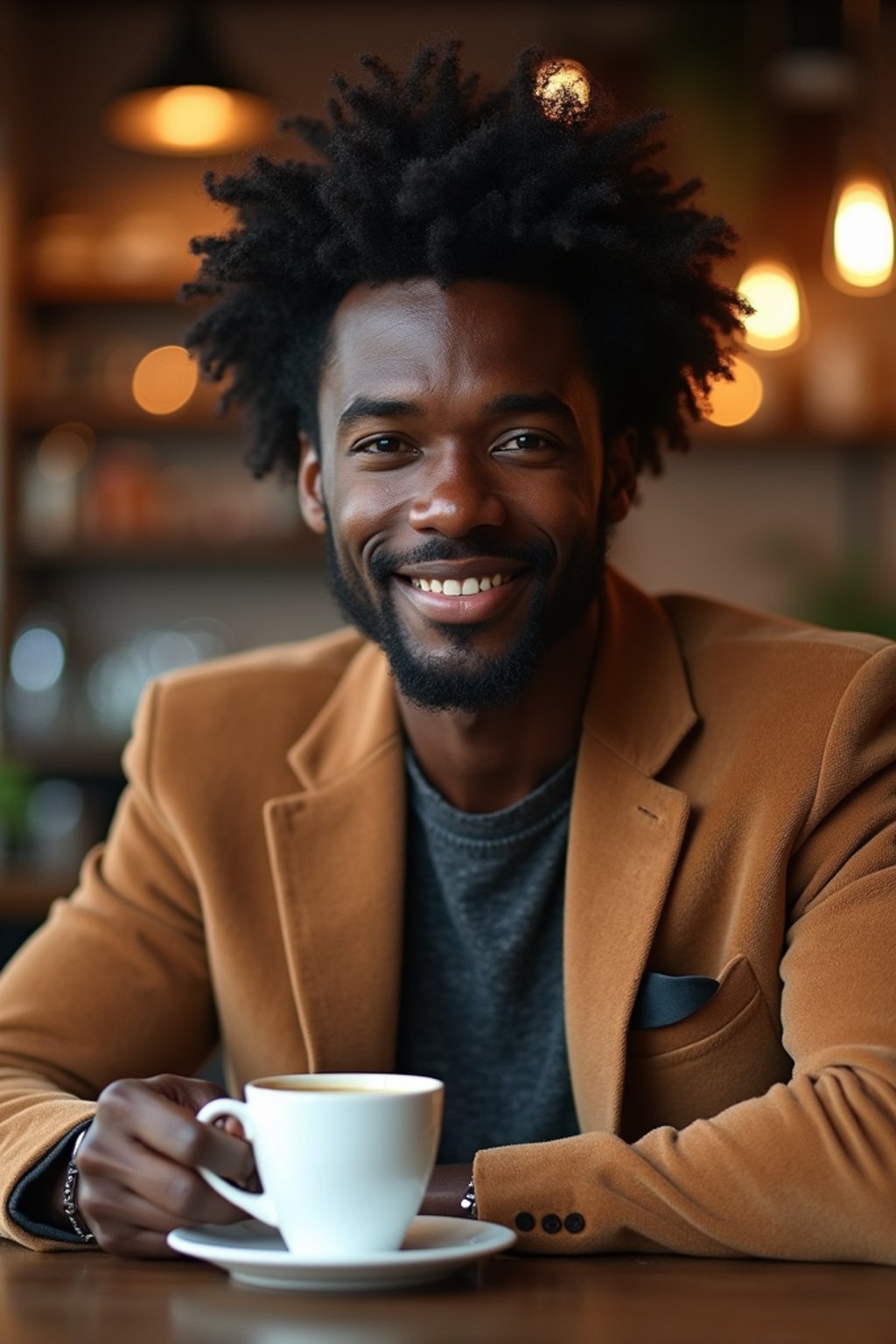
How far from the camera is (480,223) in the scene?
1.75 meters

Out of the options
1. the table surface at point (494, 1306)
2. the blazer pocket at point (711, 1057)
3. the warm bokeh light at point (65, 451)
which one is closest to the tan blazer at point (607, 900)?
the blazer pocket at point (711, 1057)

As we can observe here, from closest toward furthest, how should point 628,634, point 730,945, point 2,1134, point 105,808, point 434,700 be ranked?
point 2,1134 < point 730,945 < point 434,700 < point 628,634 < point 105,808

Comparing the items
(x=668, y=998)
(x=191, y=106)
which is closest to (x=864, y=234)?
(x=191, y=106)

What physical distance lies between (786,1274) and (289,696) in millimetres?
999

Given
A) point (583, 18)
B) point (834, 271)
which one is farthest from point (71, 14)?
point (834, 271)

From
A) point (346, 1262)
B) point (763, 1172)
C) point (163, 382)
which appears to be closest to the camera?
point (346, 1262)

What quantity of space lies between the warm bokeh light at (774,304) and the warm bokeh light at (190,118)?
1.29 meters

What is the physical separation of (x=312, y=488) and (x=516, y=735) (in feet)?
1.27

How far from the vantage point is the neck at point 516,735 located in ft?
6.37

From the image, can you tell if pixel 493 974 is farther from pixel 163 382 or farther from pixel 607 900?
pixel 163 382

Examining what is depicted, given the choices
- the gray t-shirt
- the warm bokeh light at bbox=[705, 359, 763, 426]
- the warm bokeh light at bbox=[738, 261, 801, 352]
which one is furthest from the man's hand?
the warm bokeh light at bbox=[705, 359, 763, 426]

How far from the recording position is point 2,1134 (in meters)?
1.55

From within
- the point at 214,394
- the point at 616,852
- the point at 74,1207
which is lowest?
the point at 74,1207

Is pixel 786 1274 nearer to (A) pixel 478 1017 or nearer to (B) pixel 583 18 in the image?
(A) pixel 478 1017
